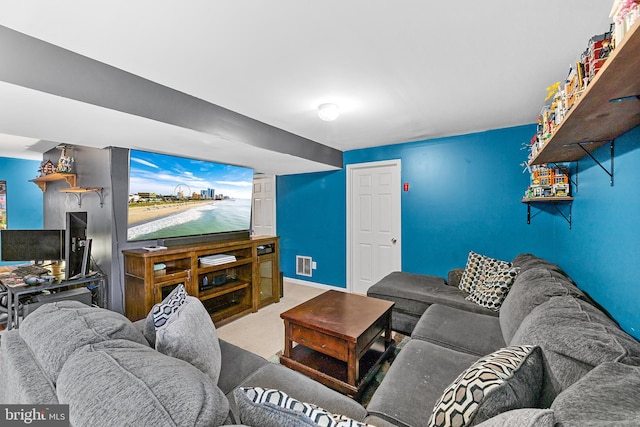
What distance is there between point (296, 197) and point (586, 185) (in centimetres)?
372

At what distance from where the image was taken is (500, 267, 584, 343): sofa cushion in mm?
1535

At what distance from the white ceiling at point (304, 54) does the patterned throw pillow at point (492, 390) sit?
4.95ft

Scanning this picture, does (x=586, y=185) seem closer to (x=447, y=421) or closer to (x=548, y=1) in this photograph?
(x=548, y=1)

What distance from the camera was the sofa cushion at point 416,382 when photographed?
3.78 ft

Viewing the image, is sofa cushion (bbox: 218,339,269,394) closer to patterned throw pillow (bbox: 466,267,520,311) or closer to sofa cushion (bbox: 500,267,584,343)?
sofa cushion (bbox: 500,267,584,343)

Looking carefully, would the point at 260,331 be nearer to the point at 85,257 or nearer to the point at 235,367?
the point at 235,367

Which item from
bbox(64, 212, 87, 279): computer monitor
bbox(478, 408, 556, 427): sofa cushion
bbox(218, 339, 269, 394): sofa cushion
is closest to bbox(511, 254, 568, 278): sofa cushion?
bbox(478, 408, 556, 427): sofa cushion

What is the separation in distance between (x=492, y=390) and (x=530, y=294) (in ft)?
3.55

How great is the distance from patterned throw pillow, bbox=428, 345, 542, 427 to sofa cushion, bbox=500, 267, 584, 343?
68 centimetres

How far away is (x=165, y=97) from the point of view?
1996 mm

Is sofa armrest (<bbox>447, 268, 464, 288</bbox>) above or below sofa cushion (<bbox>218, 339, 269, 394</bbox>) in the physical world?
above

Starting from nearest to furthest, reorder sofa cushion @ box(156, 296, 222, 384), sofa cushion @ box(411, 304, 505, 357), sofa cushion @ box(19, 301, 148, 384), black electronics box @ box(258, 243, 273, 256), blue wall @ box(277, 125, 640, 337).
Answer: sofa cushion @ box(19, 301, 148, 384), sofa cushion @ box(156, 296, 222, 384), blue wall @ box(277, 125, 640, 337), sofa cushion @ box(411, 304, 505, 357), black electronics box @ box(258, 243, 273, 256)

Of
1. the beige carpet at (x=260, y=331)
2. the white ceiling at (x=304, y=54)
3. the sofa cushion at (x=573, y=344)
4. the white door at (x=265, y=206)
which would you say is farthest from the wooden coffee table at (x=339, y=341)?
the white door at (x=265, y=206)

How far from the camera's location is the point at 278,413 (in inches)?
28.0
